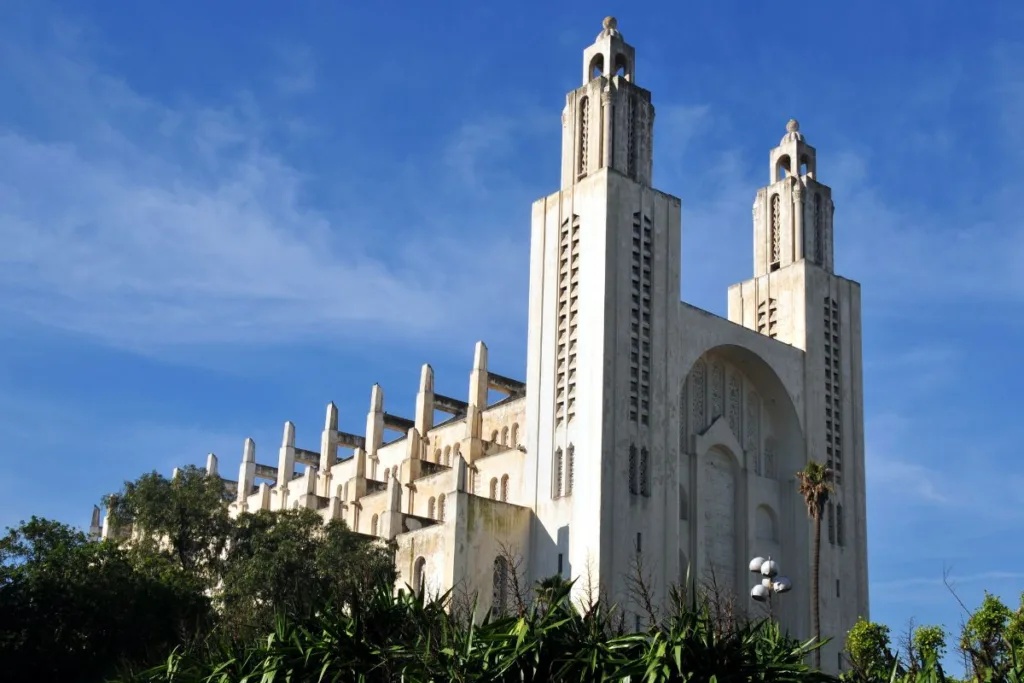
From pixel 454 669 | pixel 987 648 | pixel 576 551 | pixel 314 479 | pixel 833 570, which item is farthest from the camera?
pixel 314 479

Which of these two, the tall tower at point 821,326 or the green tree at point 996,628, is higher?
the tall tower at point 821,326

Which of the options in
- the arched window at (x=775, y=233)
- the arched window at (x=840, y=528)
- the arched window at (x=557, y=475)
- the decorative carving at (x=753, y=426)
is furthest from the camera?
the arched window at (x=775, y=233)

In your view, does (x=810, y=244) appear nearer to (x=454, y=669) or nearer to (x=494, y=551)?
(x=494, y=551)

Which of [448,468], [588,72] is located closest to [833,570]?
[448,468]

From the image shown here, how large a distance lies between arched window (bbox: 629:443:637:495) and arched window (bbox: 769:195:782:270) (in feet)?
45.1

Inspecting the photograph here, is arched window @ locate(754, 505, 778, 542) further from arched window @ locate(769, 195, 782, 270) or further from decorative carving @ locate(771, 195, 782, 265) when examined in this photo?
decorative carving @ locate(771, 195, 782, 265)

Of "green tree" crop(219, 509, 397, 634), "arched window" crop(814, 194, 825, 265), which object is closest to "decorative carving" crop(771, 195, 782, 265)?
"arched window" crop(814, 194, 825, 265)

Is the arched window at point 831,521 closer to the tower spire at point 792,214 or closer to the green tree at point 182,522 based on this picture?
the tower spire at point 792,214

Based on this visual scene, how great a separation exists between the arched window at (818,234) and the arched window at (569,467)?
1523 cm

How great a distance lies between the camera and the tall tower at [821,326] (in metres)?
52.5

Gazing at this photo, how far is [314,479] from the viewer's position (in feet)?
206

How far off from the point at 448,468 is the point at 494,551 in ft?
34.8

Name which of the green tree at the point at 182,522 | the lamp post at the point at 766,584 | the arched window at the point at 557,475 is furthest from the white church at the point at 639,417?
the lamp post at the point at 766,584

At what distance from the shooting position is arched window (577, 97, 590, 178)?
164ft
